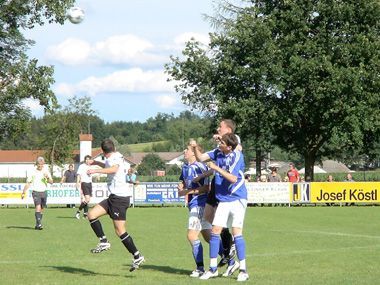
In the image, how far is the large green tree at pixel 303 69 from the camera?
44406 millimetres

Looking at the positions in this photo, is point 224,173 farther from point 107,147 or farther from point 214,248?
point 107,147

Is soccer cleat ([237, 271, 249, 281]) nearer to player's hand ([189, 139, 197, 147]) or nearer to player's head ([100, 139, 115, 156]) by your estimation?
player's hand ([189, 139, 197, 147])

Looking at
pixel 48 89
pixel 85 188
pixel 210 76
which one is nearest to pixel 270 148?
pixel 210 76

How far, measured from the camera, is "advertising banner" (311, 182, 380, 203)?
122 feet

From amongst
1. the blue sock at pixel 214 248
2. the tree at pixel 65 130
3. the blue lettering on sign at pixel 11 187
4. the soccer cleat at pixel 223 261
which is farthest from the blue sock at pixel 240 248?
the tree at pixel 65 130

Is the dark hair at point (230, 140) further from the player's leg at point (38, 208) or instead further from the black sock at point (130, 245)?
the player's leg at point (38, 208)

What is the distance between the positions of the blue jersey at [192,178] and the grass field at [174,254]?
43.4 inches

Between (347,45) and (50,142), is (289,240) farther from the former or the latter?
(50,142)

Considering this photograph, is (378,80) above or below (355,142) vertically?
above

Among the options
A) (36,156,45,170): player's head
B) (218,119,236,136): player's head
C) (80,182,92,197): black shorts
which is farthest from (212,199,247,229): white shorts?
(80,182,92,197): black shorts

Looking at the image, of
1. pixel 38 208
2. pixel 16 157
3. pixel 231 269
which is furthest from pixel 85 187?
pixel 16 157

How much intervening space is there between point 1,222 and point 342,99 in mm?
24490

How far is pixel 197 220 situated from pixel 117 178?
4.39 feet

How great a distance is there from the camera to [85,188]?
25188mm
